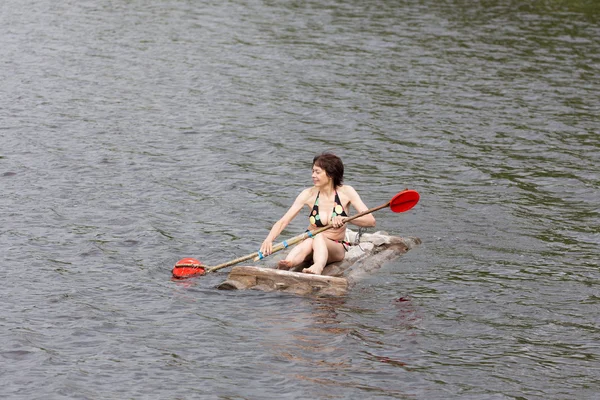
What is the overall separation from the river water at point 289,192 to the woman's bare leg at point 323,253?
0.66 metres

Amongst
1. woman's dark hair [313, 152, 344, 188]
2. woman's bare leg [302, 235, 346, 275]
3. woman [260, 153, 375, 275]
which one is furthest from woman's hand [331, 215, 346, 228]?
woman's dark hair [313, 152, 344, 188]

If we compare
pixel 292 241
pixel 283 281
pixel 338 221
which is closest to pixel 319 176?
pixel 338 221

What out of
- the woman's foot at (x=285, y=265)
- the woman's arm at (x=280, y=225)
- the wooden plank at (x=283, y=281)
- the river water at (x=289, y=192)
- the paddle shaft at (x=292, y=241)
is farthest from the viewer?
the woman's foot at (x=285, y=265)

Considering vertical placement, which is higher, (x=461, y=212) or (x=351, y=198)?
(x=351, y=198)

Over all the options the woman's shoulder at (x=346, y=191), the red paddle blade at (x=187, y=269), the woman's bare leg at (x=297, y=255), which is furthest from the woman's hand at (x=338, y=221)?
the red paddle blade at (x=187, y=269)

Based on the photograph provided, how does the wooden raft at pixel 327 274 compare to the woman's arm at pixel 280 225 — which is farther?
the woman's arm at pixel 280 225

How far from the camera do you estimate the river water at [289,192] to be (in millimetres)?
13688

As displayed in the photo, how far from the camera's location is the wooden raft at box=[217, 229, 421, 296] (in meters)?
15.7

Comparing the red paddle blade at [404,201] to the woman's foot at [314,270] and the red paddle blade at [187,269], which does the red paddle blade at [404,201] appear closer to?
the woman's foot at [314,270]

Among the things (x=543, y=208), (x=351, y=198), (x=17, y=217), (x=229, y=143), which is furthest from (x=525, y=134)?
(x=17, y=217)

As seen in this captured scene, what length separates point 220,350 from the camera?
553 inches

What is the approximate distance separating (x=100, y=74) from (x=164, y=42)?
516 centimetres

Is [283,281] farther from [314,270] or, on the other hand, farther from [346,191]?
[346,191]

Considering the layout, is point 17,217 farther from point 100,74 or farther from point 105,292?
point 100,74
